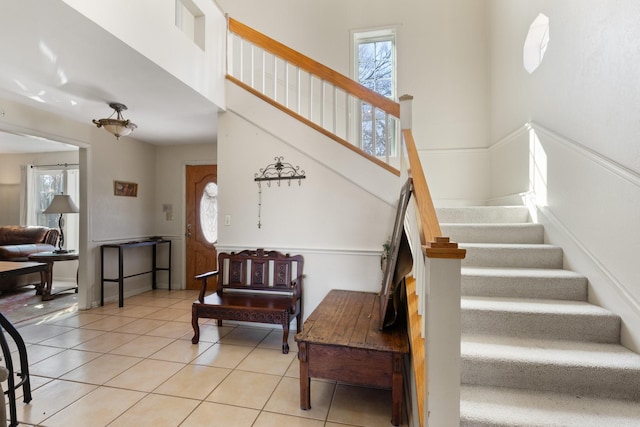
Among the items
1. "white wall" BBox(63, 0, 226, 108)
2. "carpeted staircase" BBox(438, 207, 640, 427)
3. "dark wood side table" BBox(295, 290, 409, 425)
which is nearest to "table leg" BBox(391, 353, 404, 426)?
"dark wood side table" BBox(295, 290, 409, 425)

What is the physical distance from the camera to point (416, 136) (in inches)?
167

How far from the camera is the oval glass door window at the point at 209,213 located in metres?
5.24

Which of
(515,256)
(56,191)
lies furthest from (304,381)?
(56,191)

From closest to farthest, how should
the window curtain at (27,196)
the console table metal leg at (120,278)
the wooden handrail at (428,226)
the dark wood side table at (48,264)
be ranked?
the wooden handrail at (428,226), the console table metal leg at (120,278), the dark wood side table at (48,264), the window curtain at (27,196)

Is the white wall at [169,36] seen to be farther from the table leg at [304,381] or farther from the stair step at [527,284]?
the stair step at [527,284]

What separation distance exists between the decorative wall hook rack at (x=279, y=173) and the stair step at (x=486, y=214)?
5.05 feet

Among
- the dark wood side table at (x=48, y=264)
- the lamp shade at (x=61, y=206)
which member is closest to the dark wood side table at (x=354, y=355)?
the dark wood side table at (x=48, y=264)

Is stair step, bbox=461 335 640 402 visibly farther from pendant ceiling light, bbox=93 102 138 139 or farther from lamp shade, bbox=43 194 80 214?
lamp shade, bbox=43 194 80 214

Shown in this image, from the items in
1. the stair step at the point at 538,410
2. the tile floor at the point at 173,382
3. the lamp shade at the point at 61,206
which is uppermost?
the lamp shade at the point at 61,206

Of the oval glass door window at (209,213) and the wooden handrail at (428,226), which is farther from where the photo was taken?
the oval glass door window at (209,213)

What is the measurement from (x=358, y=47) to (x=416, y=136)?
1.61 meters

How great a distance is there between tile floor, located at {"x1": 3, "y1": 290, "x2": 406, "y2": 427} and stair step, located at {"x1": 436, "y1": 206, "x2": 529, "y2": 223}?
5.57 ft

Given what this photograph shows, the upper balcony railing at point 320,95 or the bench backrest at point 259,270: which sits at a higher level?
the upper balcony railing at point 320,95

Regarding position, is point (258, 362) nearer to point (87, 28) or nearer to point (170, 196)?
point (87, 28)
